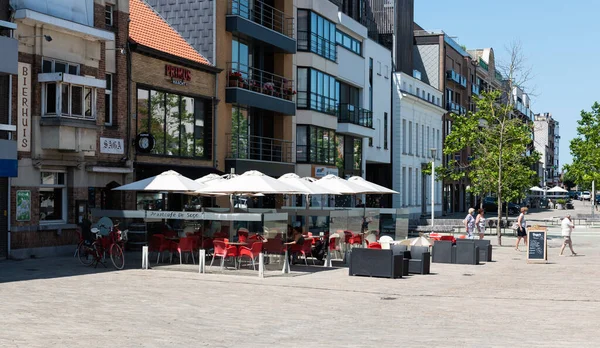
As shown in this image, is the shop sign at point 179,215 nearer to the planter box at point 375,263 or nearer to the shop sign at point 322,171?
the planter box at point 375,263

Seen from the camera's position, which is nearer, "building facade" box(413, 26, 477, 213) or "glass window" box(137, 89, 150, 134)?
"glass window" box(137, 89, 150, 134)

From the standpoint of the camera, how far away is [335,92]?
153 feet

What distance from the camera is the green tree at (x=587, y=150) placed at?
68.4 m

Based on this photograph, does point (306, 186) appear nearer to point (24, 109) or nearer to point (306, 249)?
point (306, 249)

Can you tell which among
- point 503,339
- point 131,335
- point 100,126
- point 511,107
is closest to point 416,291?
point 503,339

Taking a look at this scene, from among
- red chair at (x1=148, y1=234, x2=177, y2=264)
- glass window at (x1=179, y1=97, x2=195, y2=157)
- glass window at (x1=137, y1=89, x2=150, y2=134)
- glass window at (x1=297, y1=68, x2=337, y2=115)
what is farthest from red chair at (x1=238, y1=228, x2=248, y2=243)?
glass window at (x1=297, y1=68, x2=337, y2=115)

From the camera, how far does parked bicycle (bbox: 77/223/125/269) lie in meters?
22.8

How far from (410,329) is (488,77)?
89543 millimetres

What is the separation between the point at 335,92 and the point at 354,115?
4.55 meters

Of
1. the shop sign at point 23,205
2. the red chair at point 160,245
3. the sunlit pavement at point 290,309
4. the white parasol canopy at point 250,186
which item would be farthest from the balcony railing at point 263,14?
the sunlit pavement at point 290,309

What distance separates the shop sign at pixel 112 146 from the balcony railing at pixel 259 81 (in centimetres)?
820

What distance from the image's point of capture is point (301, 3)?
42750 mm

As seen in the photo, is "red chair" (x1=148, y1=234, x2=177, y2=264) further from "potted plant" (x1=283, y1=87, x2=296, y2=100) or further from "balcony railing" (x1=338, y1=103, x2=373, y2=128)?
"balcony railing" (x1=338, y1=103, x2=373, y2=128)

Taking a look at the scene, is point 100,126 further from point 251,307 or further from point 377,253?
point 251,307
